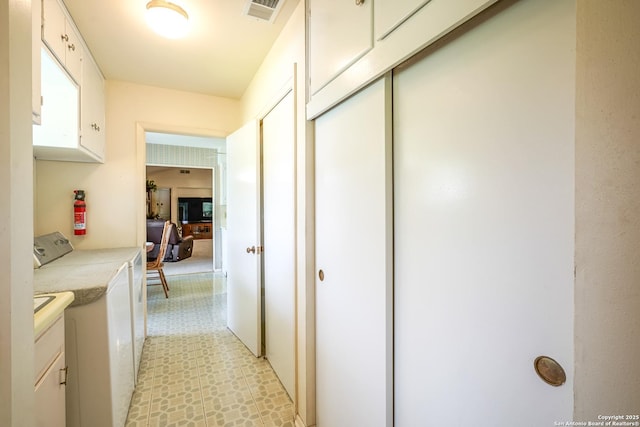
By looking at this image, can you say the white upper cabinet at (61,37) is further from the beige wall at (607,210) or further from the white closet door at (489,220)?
the beige wall at (607,210)

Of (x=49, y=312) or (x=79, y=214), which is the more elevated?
(x=79, y=214)

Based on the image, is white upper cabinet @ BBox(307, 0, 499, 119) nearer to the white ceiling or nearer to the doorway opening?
the white ceiling

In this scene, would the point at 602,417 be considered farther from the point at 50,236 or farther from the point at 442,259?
the point at 50,236

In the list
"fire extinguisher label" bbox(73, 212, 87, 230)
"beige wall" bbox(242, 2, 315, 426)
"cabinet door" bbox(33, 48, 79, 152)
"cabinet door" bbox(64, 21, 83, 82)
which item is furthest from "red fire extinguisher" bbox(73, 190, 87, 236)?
"beige wall" bbox(242, 2, 315, 426)

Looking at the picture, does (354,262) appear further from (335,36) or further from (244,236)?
(244,236)

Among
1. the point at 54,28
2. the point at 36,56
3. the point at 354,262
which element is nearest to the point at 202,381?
the point at 354,262

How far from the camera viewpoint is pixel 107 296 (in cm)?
121

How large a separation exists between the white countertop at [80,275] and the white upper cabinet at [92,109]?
780 millimetres

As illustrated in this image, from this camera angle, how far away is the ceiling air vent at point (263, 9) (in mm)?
1470

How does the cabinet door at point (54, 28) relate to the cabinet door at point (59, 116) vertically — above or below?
above

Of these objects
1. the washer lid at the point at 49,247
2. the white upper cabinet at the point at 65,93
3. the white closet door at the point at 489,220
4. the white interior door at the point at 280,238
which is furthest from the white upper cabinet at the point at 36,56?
the white closet door at the point at 489,220

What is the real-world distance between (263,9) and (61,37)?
3.65 ft

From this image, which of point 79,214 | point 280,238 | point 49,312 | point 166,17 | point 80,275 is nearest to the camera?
point 49,312

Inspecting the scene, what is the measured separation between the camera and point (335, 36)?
1195mm
